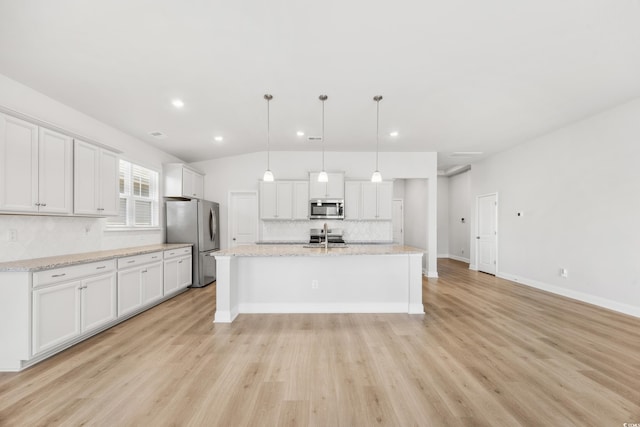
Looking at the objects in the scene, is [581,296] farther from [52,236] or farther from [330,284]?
[52,236]

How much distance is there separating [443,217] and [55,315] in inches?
383

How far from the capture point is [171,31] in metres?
2.31

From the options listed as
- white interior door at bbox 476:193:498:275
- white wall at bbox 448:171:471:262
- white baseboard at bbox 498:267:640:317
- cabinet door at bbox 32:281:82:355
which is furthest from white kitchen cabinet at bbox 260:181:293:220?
white wall at bbox 448:171:471:262

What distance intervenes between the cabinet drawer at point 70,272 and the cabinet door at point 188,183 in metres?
2.46

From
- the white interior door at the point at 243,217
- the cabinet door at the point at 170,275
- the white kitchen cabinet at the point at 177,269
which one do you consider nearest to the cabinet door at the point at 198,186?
the white interior door at the point at 243,217

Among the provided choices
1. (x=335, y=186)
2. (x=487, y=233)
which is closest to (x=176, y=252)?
(x=335, y=186)

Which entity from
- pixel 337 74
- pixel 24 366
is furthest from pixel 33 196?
pixel 337 74

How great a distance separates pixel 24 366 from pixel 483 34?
16.4ft

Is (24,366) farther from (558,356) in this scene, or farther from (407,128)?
(407,128)

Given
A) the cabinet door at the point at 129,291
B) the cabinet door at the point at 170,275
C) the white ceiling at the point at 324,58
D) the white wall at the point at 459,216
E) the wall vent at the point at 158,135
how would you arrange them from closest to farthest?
1. the white ceiling at the point at 324,58
2. the cabinet door at the point at 129,291
3. the cabinet door at the point at 170,275
4. the wall vent at the point at 158,135
5. the white wall at the point at 459,216

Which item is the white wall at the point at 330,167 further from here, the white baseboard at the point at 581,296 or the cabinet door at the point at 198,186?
the white baseboard at the point at 581,296

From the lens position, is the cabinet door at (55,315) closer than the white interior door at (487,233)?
Result: Yes

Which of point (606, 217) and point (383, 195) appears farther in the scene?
point (383, 195)

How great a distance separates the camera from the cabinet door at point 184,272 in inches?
192
